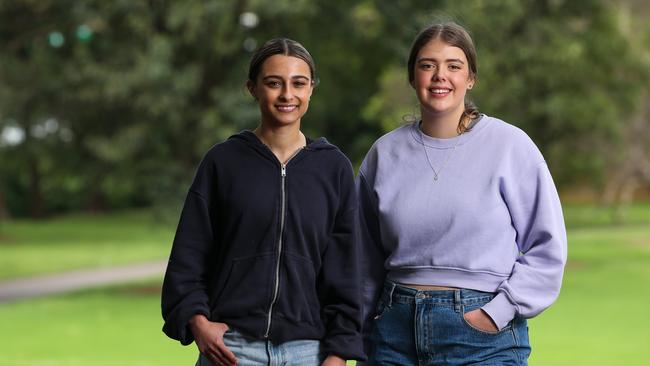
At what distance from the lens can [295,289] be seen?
10.6 feet

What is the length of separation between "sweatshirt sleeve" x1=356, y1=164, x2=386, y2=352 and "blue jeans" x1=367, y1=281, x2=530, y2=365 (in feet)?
0.35

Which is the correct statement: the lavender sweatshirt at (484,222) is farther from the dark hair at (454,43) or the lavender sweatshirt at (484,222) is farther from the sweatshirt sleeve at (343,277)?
the sweatshirt sleeve at (343,277)

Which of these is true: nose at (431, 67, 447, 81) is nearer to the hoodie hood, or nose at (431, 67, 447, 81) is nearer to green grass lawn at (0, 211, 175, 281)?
the hoodie hood

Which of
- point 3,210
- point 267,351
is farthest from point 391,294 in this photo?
point 3,210

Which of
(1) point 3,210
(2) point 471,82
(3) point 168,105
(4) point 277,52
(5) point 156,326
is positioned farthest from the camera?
(1) point 3,210

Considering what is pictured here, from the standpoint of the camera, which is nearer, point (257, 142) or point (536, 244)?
point (257, 142)

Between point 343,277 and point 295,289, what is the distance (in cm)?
15

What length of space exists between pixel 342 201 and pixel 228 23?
13.0 m

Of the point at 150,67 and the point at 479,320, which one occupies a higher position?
the point at 150,67

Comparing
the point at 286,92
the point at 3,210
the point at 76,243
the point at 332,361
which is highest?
the point at 3,210

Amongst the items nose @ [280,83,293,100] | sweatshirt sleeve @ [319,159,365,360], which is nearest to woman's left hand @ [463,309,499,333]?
sweatshirt sleeve @ [319,159,365,360]

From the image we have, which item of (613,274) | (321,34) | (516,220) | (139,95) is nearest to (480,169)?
(516,220)

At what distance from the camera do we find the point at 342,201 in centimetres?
330

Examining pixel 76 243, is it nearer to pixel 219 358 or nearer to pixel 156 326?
pixel 156 326
